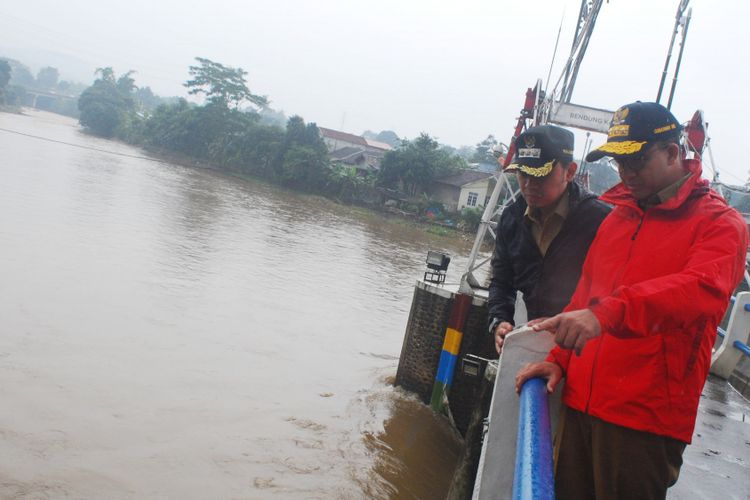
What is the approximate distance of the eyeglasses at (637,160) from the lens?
5.69ft

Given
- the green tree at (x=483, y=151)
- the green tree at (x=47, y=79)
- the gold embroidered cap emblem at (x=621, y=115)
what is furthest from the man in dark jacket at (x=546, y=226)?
the green tree at (x=47, y=79)

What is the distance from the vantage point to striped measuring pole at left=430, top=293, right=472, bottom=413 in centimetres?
691

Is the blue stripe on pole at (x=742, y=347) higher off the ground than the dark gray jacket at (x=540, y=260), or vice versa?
the dark gray jacket at (x=540, y=260)

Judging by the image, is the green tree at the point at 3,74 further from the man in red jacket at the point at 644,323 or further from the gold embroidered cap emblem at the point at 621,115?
the man in red jacket at the point at 644,323

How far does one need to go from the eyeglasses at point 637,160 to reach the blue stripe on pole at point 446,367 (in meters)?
5.38

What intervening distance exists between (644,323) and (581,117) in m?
8.52

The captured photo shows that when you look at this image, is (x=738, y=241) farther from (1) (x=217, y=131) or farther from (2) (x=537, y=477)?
(1) (x=217, y=131)

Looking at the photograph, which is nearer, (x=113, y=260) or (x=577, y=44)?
(x=577, y=44)

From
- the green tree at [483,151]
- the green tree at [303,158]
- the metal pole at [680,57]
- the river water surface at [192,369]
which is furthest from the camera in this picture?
the green tree at [483,151]

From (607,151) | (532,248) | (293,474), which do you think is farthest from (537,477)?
(293,474)

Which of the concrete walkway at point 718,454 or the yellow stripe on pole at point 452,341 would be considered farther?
the yellow stripe on pole at point 452,341

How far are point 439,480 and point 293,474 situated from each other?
149 centimetres

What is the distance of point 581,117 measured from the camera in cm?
917

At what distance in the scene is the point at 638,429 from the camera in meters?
1.61
